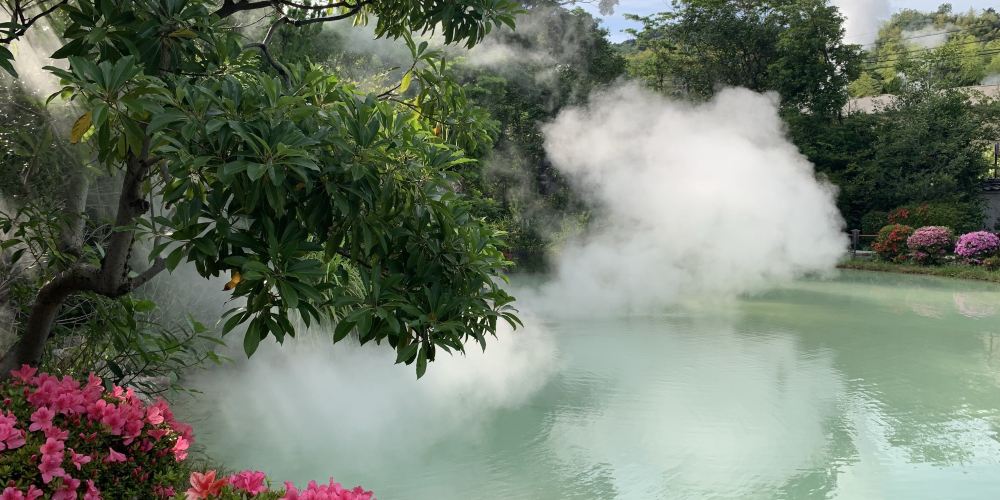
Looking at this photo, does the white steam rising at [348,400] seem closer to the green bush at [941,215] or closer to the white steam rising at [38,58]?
the white steam rising at [38,58]

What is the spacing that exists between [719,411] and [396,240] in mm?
4289

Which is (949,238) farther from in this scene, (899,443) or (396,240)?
(396,240)

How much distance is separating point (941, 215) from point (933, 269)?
328 centimetres

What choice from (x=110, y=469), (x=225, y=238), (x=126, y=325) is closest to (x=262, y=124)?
(x=225, y=238)

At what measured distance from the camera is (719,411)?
5.48 meters

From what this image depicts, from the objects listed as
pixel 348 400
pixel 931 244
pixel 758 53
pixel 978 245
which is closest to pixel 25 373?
pixel 348 400

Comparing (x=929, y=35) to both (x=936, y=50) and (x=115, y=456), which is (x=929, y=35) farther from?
(x=115, y=456)

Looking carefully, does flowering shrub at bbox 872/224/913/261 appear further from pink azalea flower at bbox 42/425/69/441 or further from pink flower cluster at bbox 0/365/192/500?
pink azalea flower at bbox 42/425/69/441

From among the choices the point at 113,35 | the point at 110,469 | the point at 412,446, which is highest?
the point at 113,35

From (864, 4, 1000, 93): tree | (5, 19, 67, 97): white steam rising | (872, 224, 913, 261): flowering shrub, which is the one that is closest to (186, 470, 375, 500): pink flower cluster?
(5, 19, 67, 97): white steam rising

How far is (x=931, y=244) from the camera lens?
16281 millimetres

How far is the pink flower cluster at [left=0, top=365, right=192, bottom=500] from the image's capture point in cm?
185

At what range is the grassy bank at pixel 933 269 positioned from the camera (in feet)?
48.2

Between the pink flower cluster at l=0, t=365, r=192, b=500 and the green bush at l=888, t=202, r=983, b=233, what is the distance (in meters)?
19.3
